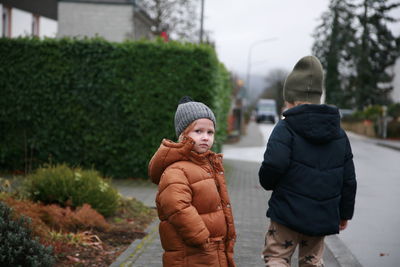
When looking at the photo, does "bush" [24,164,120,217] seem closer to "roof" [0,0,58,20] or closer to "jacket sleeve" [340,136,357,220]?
"jacket sleeve" [340,136,357,220]

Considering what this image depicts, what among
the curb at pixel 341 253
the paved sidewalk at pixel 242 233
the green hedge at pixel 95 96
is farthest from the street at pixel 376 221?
the green hedge at pixel 95 96

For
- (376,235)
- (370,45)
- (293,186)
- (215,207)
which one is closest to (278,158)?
(293,186)

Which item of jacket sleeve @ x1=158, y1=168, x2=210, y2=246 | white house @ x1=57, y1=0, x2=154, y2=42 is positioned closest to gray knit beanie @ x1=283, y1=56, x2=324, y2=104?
jacket sleeve @ x1=158, y1=168, x2=210, y2=246

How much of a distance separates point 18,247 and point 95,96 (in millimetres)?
7853

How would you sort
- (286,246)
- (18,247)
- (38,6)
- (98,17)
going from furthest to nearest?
(98,17) < (38,6) < (18,247) < (286,246)

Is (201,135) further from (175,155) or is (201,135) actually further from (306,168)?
(306,168)

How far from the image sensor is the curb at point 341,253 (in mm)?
5879

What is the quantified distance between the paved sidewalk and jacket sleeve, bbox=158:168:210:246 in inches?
85.6

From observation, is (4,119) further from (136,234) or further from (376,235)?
(376,235)

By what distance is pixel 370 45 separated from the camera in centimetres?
5372

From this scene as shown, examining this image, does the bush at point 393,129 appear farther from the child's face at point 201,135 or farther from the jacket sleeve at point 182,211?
the jacket sleeve at point 182,211

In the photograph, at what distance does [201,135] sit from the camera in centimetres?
349

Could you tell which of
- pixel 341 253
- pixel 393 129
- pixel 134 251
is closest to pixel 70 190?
pixel 134 251

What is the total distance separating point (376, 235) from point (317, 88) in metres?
4.67
